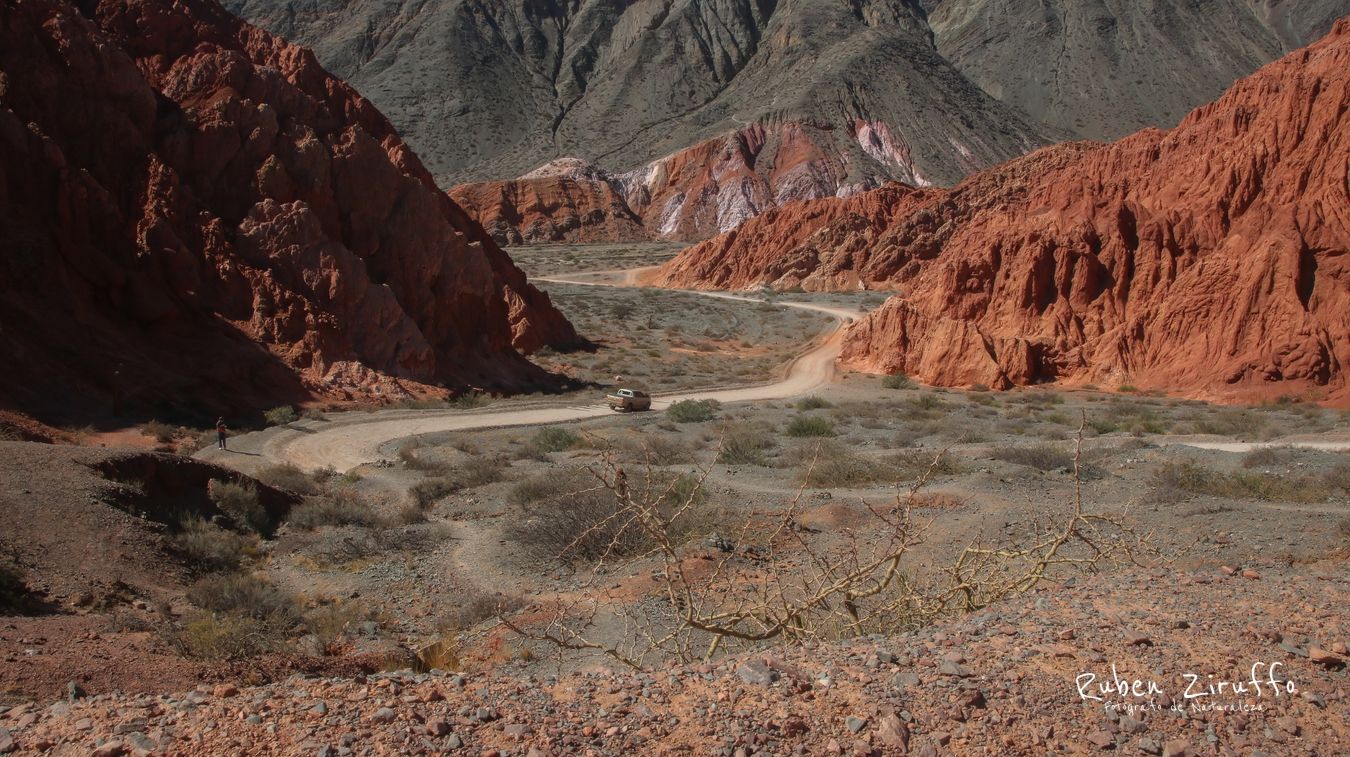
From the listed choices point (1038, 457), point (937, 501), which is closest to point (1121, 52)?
point (1038, 457)

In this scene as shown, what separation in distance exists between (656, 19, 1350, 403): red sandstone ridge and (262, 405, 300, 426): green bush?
25049 millimetres

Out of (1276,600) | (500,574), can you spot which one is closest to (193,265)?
(500,574)

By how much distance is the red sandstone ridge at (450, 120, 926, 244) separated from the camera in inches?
3878

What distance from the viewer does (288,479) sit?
1480 cm

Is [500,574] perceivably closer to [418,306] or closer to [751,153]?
[418,306]

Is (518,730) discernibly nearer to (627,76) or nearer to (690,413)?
(690,413)

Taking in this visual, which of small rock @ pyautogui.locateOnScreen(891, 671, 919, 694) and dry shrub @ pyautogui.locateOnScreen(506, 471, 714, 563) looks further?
dry shrub @ pyautogui.locateOnScreen(506, 471, 714, 563)

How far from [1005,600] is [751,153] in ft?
346

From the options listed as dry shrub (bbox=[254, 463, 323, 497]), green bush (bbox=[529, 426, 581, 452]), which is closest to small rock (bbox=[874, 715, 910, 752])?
dry shrub (bbox=[254, 463, 323, 497])

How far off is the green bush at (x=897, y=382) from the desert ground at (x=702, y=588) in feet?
28.4

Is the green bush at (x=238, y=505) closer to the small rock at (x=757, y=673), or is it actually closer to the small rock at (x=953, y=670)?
the small rock at (x=757, y=673)

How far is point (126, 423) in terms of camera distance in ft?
60.5

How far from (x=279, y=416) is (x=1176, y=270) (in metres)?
33.9

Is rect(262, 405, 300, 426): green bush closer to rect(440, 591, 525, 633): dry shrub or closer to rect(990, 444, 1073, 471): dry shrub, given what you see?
rect(440, 591, 525, 633): dry shrub
